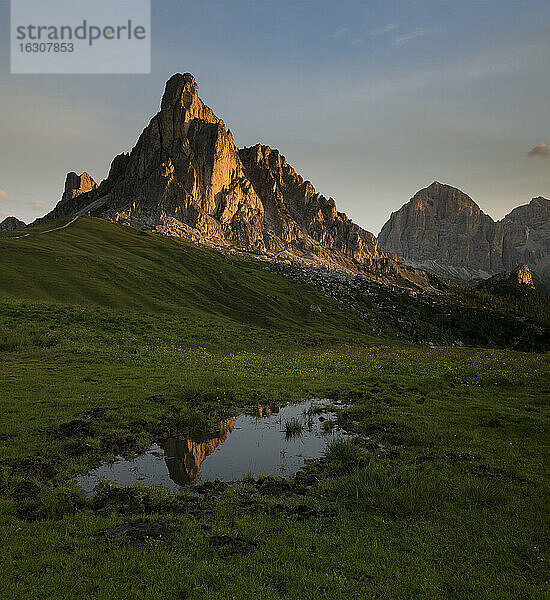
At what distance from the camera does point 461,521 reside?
10.1 metres

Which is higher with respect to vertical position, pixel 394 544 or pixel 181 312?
pixel 181 312

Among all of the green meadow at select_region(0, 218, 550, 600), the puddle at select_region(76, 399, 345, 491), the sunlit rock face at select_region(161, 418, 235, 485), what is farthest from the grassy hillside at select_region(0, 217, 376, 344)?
the sunlit rock face at select_region(161, 418, 235, 485)

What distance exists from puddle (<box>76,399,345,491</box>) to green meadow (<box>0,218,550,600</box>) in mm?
822

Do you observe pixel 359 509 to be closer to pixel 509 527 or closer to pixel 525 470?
pixel 509 527

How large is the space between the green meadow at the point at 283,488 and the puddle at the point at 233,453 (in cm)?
82

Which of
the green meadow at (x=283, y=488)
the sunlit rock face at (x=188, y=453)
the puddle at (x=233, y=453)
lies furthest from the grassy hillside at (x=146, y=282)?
the sunlit rock face at (x=188, y=453)

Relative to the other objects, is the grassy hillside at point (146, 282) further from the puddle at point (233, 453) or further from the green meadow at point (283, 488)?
the puddle at point (233, 453)

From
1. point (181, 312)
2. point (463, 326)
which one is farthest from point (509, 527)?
point (463, 326)

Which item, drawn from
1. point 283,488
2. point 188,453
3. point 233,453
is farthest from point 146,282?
point 283,488

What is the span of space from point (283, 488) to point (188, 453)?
4.82m

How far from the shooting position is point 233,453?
15477 mm

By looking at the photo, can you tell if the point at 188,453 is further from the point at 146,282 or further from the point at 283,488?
the point at 146,282

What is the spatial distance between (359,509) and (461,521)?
2.75m

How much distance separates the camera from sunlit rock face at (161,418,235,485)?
13.3 m
